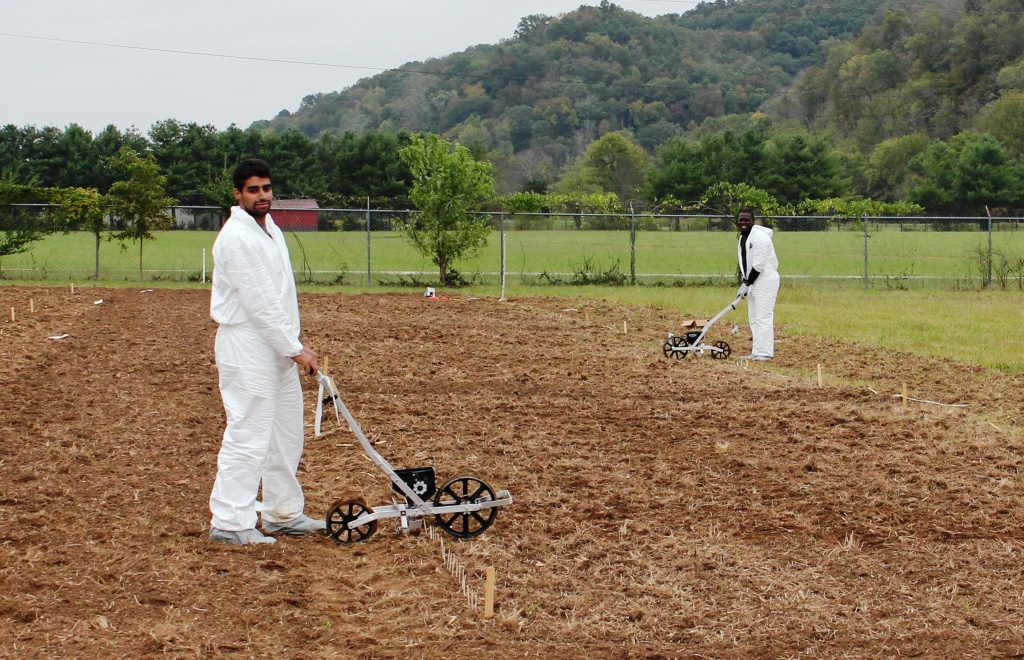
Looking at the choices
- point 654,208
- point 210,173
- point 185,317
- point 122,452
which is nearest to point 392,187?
point 210,173

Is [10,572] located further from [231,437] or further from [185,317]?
[185,317]

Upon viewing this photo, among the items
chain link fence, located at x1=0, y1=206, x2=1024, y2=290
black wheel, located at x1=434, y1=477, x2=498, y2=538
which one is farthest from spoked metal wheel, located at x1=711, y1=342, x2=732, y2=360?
chain link fence, located at x1=0, y1=206, x2=1024, y2=290

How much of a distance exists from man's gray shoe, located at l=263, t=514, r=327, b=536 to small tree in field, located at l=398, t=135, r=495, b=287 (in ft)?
61.6

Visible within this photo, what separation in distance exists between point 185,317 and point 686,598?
46.8 feet

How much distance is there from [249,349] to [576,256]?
29.8 metres

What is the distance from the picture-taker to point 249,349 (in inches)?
250

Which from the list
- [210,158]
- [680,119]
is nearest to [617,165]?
[210,158]

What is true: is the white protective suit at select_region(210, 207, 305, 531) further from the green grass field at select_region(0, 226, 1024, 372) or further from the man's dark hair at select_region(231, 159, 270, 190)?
the green grass field at select_region(0, 226, 1024, 372)

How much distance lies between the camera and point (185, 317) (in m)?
18.4

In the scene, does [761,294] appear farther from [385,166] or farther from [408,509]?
[385,166]

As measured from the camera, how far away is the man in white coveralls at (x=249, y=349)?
20.7ft

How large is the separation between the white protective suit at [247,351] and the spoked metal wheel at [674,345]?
802 centimetres

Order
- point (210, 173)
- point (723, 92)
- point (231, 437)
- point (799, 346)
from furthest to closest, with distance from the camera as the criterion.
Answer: point (723, 92), point (210, 173), point (799, 346), point (231, 437)

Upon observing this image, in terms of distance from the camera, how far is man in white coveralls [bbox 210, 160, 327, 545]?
20.7ft
